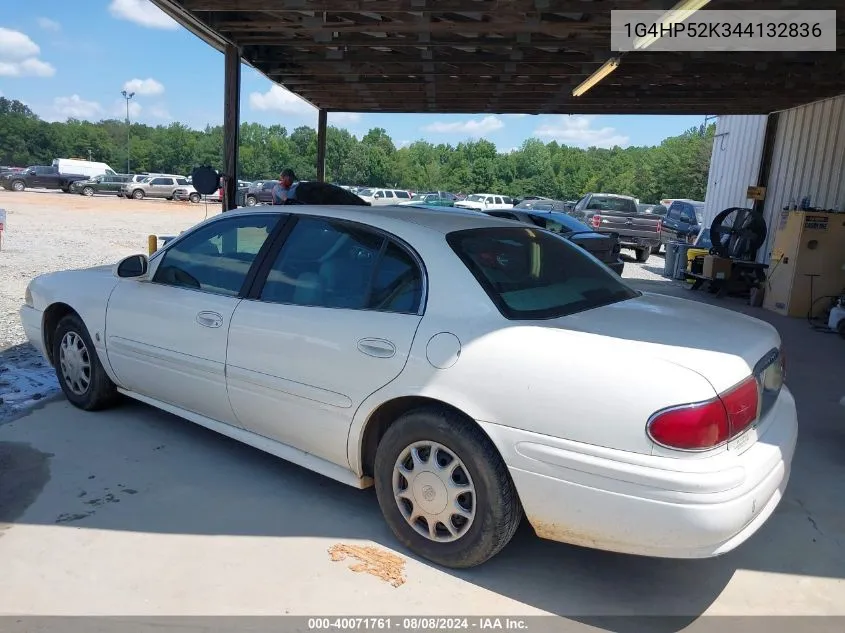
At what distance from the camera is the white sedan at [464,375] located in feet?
7.62

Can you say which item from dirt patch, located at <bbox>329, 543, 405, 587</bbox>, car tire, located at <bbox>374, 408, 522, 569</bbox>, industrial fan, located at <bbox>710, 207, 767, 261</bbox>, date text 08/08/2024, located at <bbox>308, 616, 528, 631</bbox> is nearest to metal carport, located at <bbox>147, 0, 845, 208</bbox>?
industrial fan, located at <bbox>710, 207, 767, 261</bbox>

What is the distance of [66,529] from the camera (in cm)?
310

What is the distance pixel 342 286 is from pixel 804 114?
11810mm

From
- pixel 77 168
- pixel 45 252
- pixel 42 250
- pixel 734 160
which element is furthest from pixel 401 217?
→ pixel 77 168

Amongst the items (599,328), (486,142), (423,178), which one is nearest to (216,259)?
(599,328)

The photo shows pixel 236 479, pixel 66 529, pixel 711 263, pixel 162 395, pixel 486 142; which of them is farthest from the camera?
pixel 486 142

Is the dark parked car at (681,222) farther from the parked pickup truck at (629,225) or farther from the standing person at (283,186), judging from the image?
the standing person at (283,186)

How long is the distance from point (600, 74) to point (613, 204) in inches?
466

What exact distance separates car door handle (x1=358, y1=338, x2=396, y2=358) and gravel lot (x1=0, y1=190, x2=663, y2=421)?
3086 mm

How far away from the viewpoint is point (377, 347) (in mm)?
2898

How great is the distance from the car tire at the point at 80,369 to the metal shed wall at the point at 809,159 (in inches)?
439

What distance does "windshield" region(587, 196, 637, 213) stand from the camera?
1986 cm

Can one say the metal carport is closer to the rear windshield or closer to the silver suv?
the rear windshield

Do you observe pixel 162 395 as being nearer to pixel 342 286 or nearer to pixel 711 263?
pixel 342 286
